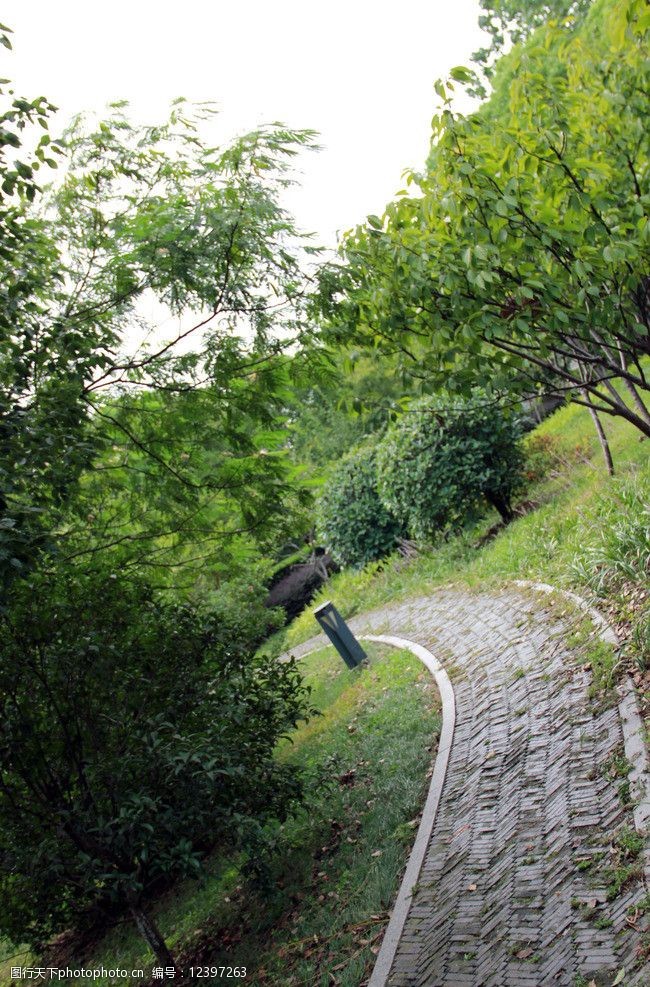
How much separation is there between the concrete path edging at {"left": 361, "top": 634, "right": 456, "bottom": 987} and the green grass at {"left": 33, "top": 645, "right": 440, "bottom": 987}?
11 centimetres

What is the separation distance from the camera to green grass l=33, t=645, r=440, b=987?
564 centimetres

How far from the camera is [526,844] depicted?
17.6 feet

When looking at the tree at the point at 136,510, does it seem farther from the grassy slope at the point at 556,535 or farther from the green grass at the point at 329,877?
the grassy slope at the point at 556,535

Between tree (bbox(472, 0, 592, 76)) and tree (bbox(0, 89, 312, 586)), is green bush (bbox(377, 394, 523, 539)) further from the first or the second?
tree (bbox(472, 0, 592, 76))

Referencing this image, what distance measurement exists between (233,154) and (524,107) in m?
2.11

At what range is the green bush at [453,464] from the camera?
46.6ft

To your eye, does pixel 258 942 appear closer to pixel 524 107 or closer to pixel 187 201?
pixel 187 201

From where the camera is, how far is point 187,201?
614cm

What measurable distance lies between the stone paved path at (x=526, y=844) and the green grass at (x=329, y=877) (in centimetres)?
36

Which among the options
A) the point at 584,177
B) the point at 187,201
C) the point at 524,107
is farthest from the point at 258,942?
the point at 524,107

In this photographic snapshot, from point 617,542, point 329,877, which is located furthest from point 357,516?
point 329,877

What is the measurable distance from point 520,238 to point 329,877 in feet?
15.5

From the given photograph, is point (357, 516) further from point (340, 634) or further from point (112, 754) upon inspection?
point (112, 754)

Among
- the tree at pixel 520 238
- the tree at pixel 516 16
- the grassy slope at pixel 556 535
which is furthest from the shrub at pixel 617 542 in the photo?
the tree at pixel 516 16
